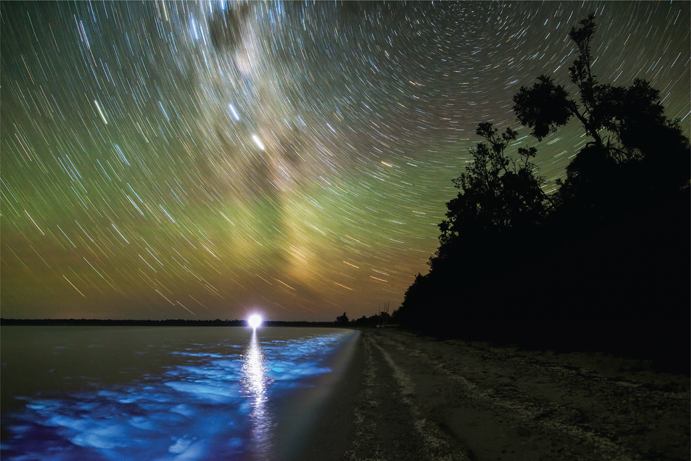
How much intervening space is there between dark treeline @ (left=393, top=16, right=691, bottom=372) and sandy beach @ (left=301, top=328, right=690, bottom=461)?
1.86 meters

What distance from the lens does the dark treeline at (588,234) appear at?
10.6 meters

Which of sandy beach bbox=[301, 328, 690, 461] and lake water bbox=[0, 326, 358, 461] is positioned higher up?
sandy beach bbox=[301, 328, 690, 461]

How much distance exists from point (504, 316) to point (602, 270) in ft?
40.2

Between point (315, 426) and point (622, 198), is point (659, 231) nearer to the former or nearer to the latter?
point (622, 198)

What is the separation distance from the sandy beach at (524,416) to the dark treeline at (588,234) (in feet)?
6.11

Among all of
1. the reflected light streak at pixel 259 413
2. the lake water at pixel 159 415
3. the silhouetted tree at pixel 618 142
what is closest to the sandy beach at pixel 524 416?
the reflected light streak at pixel 259 413

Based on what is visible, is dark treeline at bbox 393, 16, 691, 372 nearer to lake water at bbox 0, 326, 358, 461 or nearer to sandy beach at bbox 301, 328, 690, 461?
sandy beach at bbox 301, 328, 690, 461

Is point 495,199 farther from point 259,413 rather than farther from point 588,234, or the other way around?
point 259,413

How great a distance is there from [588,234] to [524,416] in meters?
13.2

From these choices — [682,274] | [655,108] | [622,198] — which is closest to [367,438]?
[682,274]

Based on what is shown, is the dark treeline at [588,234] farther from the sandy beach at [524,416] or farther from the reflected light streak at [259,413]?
the reflected light streak at [259,413]

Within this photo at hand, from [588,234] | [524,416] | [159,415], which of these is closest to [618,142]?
[588,234]

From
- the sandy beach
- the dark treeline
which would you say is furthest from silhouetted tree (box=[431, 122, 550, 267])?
the sandy beach

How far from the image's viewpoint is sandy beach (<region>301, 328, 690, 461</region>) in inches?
212
